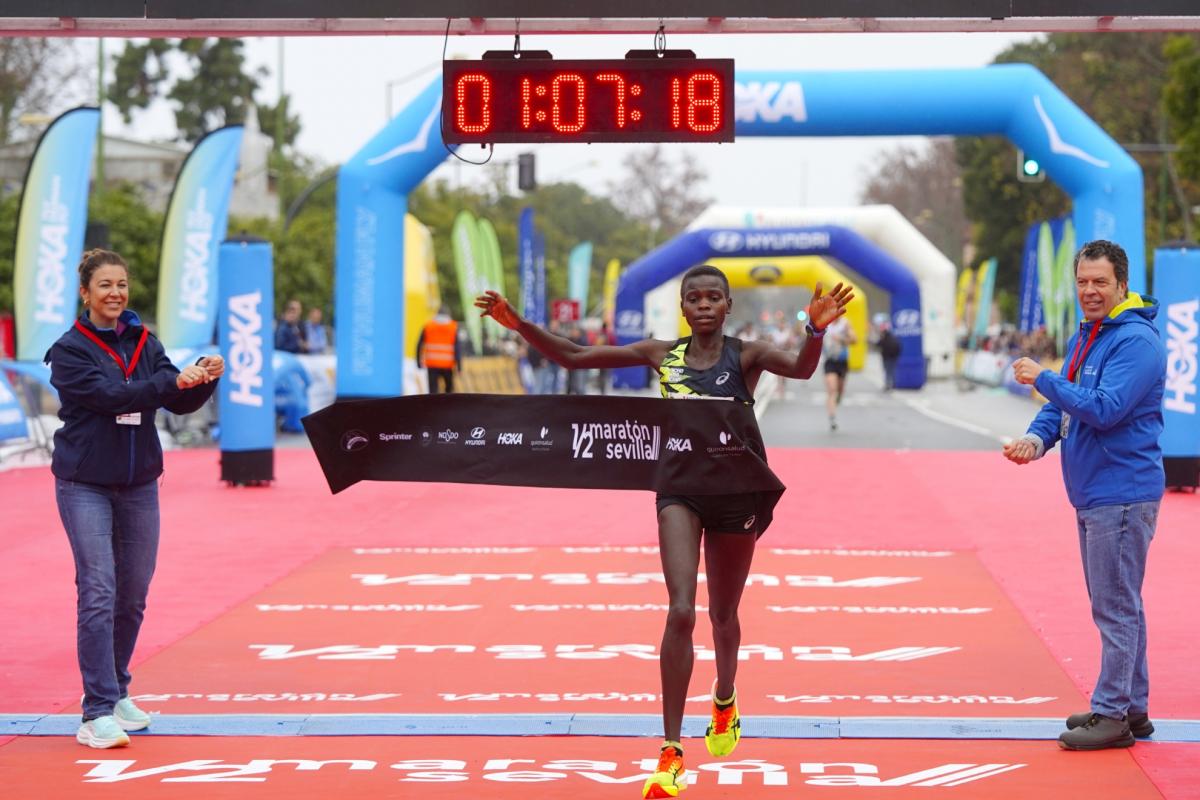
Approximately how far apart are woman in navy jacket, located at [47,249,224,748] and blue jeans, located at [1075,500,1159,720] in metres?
3.39

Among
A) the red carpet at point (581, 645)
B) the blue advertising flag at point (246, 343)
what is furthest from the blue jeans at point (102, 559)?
the blue advertising flag at point (246, 343)

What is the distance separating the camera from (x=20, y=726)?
655 centimetres

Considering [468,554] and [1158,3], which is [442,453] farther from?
[468,554]

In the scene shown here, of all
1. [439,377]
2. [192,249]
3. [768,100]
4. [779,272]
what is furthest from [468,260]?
[779,272]

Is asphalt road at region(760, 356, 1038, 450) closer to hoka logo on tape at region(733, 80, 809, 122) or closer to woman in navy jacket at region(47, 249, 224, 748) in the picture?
hoka logo on tape at region(733, 80, 809, 122)

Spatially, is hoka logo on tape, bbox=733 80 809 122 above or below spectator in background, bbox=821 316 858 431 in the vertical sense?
above

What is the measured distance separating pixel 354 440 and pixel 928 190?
95957mm

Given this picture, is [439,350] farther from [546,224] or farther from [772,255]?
[546,224]

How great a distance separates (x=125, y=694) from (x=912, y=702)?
3.21 meters

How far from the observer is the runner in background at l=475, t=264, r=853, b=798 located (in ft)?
18.4

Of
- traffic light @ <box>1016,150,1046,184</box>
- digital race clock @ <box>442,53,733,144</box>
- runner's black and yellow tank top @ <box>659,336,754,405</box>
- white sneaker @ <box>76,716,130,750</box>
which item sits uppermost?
traffic light @ <box>1016,150,1046,184</box>

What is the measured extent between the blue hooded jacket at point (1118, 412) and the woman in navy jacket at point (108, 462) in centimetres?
326

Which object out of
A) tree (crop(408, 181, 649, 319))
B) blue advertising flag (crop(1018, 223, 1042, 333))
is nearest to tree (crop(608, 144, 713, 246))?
tree (crop(408, 181, 649, 319))

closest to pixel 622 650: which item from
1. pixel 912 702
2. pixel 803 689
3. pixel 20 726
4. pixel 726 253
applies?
pixel 803 689
